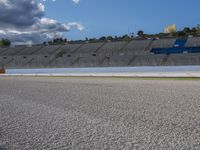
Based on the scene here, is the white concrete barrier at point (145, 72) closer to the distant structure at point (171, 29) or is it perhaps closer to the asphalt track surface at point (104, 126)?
the asphalt track surface at point (104, 126)

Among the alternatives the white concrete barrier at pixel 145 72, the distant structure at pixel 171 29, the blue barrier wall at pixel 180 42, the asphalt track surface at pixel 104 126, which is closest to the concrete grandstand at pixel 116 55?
the blue barrier wall at pixel 180 42

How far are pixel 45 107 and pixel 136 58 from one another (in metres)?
32.2

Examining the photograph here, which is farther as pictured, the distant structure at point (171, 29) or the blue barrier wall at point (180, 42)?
the distant structure at point (171, 29)

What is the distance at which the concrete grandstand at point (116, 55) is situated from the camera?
1507 inches

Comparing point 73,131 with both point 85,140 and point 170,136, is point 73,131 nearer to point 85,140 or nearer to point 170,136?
point 85,140

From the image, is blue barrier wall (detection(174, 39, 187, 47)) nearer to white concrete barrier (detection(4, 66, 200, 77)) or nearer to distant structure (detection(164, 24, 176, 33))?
white concrete barrier (detection(4, 66, 200, 77))

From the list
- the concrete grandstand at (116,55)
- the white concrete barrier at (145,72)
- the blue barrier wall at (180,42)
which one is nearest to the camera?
the white concrete barrier at (145,72)

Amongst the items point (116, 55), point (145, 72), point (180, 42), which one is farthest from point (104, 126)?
point (180, 42)

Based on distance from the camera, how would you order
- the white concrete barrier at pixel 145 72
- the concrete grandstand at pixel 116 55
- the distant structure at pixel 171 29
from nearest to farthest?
the white concrete barrier at pixel 145 72 → the concrete grandstand at pixel 116 55 → the distant structure at pixel 171 29

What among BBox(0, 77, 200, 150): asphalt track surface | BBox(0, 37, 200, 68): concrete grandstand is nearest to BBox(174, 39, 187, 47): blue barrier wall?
BBox(0, 37, 200, 68): concrete grandstand

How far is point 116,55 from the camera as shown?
43031 mm

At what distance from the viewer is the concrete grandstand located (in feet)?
126

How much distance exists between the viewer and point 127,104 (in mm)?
9086

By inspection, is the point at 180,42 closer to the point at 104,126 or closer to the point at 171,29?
the point at 171,29
